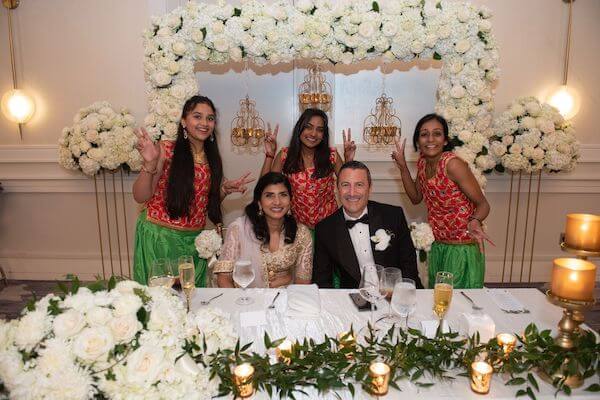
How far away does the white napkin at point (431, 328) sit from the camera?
6.47 feet

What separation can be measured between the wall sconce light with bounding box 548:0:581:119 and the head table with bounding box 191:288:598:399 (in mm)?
3453

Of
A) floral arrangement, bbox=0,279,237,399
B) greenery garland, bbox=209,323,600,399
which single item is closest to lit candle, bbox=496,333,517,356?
greenery garland, bbox=209,323,600,399

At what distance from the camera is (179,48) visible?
3.83 m

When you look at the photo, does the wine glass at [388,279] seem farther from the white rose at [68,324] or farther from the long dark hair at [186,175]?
the long dark hair at [186,175]

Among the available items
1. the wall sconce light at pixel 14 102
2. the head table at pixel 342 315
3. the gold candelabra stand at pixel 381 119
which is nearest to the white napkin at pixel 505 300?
the head table at pixel 342 315

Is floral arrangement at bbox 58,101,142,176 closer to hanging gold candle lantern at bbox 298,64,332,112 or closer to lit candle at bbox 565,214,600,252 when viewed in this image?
hanging gold candle lantern at bbox 298,64,332,112

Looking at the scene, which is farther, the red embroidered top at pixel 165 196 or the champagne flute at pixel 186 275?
the red embroidered top at pixel 165 196

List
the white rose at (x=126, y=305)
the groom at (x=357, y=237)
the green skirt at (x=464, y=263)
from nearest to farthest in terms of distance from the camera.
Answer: the white rose at (x=126, y=305), the groom at (x=357, y=237), the green skirt at (x=464, y=263)

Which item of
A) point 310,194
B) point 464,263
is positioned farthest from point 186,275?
point 464,263

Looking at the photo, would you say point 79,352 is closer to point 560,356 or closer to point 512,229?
point 560,356

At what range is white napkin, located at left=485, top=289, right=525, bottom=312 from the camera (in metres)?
2.30

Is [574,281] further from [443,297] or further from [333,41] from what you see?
[333,41]

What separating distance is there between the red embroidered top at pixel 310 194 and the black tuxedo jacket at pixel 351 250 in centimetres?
84

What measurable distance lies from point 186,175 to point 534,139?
11.5ft
